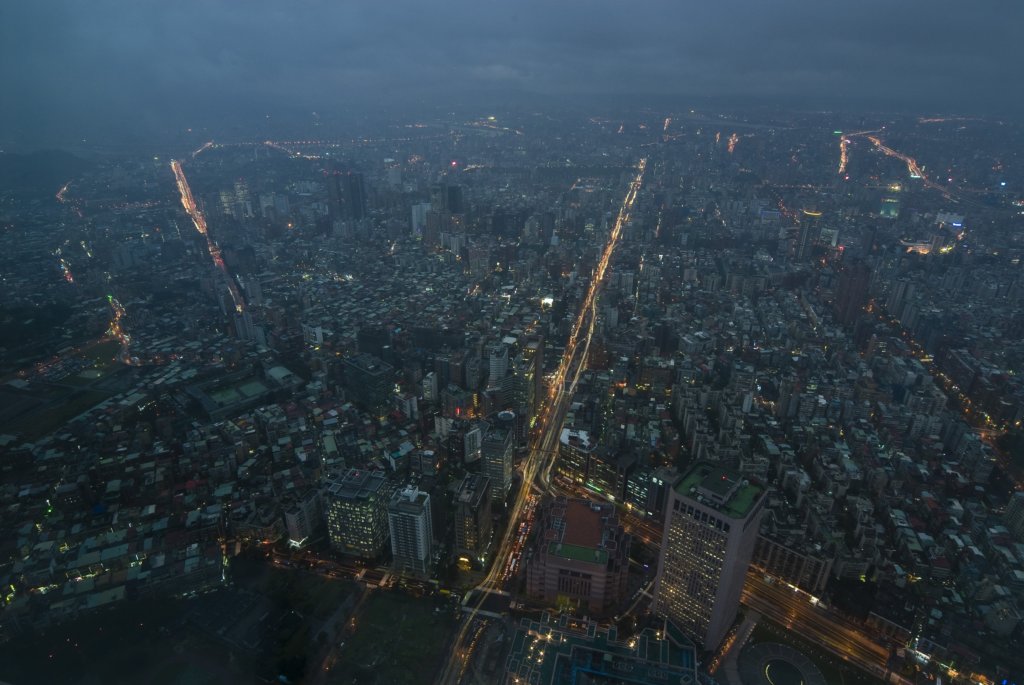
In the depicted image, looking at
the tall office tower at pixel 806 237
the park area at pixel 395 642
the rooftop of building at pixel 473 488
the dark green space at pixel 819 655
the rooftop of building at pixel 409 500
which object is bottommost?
the park area at pixel 395 642

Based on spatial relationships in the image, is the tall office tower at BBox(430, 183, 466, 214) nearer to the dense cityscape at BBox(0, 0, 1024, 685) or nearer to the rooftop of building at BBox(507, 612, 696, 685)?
the dense cityscape at BBox(0, 0, 1024, 685)

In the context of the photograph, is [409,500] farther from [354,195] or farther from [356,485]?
[354,195]

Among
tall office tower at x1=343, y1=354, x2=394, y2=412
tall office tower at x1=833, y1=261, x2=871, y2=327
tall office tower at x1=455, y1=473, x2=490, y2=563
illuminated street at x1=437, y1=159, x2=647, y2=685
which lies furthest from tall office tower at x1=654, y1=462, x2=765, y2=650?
tall office tower at x1=833, y1=261, x2=871, y2=327

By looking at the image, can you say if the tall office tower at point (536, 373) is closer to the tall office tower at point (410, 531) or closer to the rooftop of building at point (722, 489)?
the tall office tower at point (410, 531)

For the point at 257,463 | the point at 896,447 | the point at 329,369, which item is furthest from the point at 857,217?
the point at 257,463

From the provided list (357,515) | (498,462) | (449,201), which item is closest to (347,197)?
(449,201)

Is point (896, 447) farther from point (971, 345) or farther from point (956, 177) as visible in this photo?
point (956, 177)

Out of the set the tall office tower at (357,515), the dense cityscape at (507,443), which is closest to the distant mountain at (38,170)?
the dense cityscape at (507,443)
